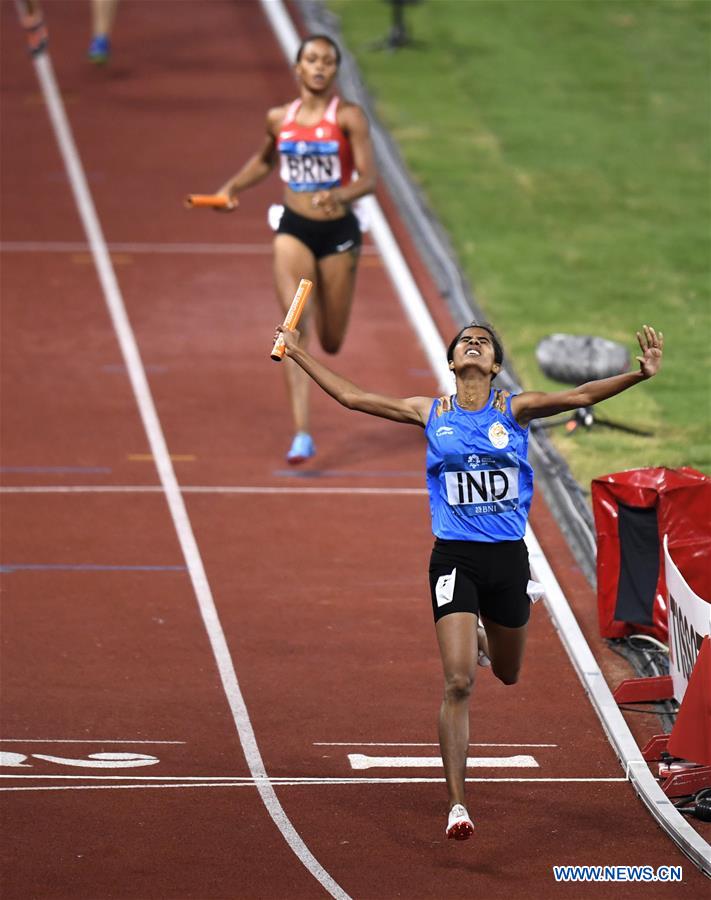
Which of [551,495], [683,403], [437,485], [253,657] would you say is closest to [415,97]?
[683,403]

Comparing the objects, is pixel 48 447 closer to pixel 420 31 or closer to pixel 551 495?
pixel 551 495

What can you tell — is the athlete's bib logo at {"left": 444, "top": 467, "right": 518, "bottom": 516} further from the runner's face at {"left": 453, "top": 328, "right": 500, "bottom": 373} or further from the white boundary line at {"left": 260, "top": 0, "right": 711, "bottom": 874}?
the white boundary line at {"left": 260, "top": 0, "right": 711, "bottom": 874}

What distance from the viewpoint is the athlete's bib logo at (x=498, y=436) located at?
7684 millimetres

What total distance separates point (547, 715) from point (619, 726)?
43cm

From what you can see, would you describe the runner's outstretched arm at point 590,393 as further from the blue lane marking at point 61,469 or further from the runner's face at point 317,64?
the blue lane marking at point 61,469

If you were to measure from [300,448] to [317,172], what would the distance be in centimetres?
182

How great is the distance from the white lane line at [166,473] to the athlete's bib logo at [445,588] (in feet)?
3.65

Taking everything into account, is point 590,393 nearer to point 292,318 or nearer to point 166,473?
point 292,318

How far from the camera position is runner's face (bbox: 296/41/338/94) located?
1195cm

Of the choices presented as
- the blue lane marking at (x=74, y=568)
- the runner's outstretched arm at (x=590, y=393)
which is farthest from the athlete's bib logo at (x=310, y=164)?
the runner's outstretched arm at (x=590, y=393)

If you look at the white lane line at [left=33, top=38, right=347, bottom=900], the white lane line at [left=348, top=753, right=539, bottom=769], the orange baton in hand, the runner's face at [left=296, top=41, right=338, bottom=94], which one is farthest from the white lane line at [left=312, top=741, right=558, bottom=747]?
the runner's face at [left=296, top=41, right=338, bottom=94]

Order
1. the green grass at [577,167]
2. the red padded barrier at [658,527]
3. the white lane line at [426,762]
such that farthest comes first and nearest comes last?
the green grass at [577,167], the red padded barrier at [658,527], the white lane line at [426,762]

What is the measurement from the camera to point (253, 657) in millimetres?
9758

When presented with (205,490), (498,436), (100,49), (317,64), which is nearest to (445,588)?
(498,436)
